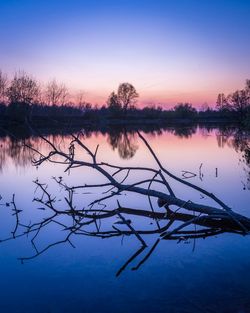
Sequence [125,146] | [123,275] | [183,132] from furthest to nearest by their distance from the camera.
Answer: [183,132] → [125,146] → [123,275]

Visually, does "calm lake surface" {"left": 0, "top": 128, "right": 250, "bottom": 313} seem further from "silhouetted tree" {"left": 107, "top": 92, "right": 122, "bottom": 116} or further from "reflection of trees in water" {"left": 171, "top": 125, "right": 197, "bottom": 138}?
"silhouetted tree" {"left": 107, "top": 92, "right": 122, "bottom": 116}

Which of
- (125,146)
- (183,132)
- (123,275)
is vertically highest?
(183,132)

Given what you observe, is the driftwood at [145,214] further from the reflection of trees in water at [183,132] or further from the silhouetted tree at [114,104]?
the silhouetted tree at [114,104]

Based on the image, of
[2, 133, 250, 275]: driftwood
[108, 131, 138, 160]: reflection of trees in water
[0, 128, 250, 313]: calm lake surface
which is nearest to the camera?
[2, 133, 250, 275]: driftwood

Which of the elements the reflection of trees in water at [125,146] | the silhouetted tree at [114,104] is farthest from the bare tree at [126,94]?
the reflection of trees in water at [125,146]

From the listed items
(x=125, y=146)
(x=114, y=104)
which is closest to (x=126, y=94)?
(x=114, y=104)

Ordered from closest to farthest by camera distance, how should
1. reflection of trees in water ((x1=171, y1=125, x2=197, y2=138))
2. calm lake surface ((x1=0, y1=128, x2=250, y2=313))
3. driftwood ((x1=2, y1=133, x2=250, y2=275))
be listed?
driftwood ((x1=2, y1=133, x2=250, y2=275))
calm lake surface ((x1=0, y1=128, x2=250, y2=313))
reflection of trees in water ((x1=171, y1=125, x2=197, y2=138))

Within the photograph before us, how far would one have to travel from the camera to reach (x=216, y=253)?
19.3 ft

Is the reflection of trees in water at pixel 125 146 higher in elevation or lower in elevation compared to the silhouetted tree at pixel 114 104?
lower

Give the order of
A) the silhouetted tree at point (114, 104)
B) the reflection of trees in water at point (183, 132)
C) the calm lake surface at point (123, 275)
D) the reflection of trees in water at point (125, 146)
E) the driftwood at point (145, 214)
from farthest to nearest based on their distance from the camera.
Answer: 1. the silhouetted tree at point (114, 104)
2. the reflection of trees in water at point (183, 132)
3. the reflection of trees in water at point (125, 146)
4. the calm lake surface at point (123, 275)
5. the driftwood at point (145, 214)

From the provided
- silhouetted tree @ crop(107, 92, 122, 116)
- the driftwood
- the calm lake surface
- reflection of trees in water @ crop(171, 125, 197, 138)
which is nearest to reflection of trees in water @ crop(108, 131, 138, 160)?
reflection of trees in water @ crop(171, 125, 197, 138)

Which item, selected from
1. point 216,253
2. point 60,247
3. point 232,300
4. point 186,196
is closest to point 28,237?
point 60,247

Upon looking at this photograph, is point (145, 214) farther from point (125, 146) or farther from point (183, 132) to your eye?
point (183, 132)

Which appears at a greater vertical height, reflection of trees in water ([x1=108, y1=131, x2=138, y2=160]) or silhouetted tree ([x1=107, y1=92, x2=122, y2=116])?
silhouetted tree ([x1=107, y1=92, x2=122, y2=116])
